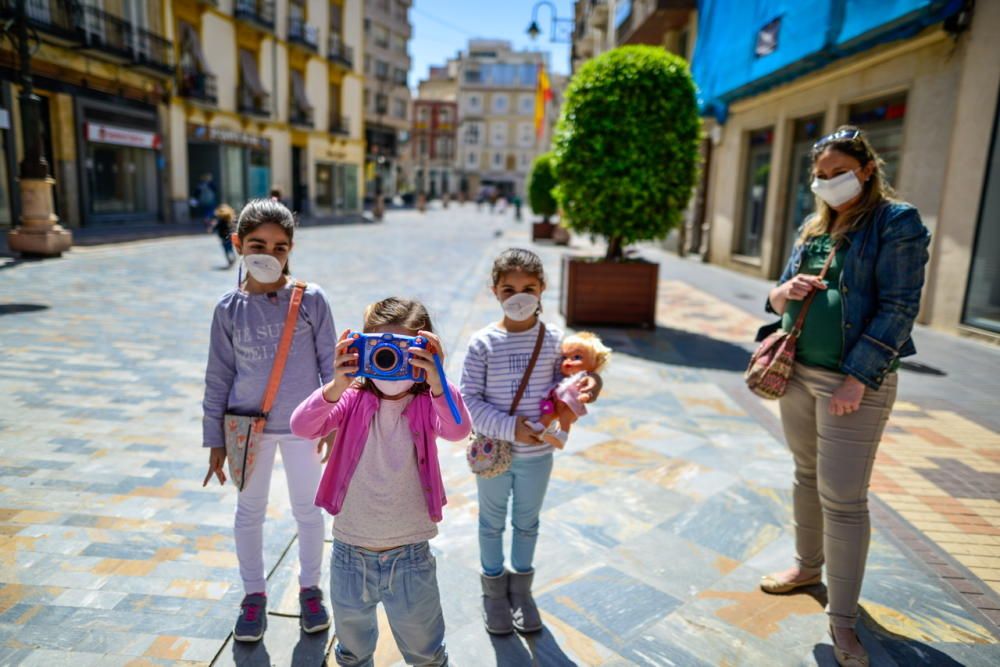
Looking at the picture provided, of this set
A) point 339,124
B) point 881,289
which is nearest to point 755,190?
point 881,289

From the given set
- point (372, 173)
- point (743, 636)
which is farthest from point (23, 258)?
point (372, 173)

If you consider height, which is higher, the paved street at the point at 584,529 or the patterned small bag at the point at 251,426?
the patterned small bag at the point at 251,426

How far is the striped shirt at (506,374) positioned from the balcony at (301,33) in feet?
104

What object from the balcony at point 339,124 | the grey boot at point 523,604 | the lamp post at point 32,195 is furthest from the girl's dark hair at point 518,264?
the balcony at point 339,124

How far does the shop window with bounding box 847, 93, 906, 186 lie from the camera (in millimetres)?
9914

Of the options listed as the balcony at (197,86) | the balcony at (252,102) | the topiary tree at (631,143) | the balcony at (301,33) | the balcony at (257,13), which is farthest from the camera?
the balcony at (301,33)

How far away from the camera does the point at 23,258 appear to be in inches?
478

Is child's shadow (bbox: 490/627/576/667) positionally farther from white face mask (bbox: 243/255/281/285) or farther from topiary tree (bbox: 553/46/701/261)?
topiary tree (bbox: 553/46/701/261)

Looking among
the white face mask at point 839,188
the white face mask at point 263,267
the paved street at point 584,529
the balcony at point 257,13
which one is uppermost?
the balcony at point 257,13

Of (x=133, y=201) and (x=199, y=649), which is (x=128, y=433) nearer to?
(x=199, y=649)

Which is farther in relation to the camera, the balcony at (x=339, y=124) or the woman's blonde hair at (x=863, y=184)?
the balcony at (x=339, y=124)

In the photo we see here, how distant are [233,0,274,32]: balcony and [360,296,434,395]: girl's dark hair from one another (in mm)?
28420

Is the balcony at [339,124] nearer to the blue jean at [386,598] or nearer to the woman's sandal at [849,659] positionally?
the blue jean at [386,598]

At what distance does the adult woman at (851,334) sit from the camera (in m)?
2.24
